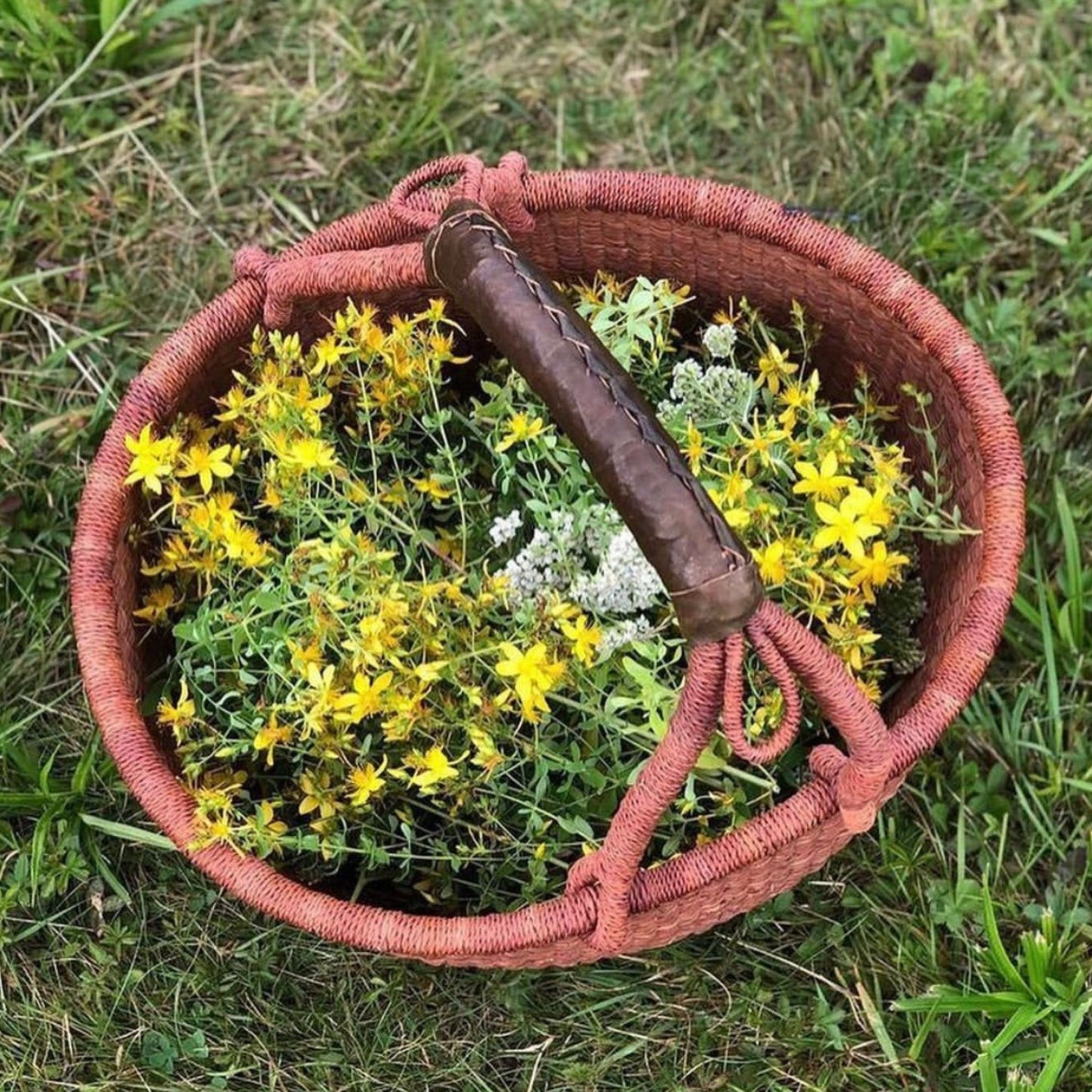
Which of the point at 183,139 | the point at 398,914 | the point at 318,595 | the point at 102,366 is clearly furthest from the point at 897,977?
the point at 183,139

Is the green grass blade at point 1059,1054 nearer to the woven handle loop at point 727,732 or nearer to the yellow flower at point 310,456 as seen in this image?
the woven handle loop at point 727,732

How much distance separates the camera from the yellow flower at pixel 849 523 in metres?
1.31

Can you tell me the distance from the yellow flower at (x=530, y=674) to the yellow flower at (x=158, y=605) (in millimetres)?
472

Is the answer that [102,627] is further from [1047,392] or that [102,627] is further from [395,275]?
[1047,392]

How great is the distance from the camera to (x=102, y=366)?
2113 mm

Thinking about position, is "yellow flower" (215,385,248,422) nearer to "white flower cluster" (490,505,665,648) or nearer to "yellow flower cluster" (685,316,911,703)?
"white flower cluster" (490,505,665,648)

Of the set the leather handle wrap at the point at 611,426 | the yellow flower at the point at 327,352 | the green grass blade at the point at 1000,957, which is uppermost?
the leather handle wrap at the point at 611,426

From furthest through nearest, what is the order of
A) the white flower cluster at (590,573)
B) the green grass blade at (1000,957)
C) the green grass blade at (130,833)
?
1. the green grass blade at (130,833)
2. the green grass blade at (1000,957)
3. the white flower cluster at (590,573)

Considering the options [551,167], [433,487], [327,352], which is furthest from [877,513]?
[551,167]

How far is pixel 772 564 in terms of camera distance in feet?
4.46

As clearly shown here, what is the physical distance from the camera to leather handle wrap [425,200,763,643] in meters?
1.14

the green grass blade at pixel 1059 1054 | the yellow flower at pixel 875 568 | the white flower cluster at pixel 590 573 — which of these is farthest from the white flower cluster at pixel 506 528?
the green grass blade at pixel 1059 1054

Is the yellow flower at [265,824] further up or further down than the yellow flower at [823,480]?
further down

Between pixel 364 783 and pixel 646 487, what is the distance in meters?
0.47
